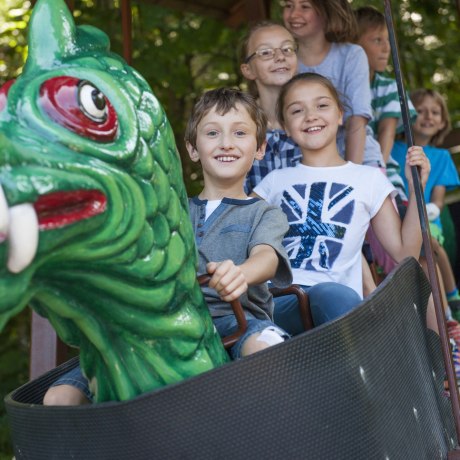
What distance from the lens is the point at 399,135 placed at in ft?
14.4

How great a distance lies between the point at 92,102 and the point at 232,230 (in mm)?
812

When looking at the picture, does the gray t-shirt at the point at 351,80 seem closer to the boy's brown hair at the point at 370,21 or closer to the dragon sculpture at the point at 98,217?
the boy's brown hair at the point at 370,21

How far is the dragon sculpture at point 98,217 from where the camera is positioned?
4.05ft

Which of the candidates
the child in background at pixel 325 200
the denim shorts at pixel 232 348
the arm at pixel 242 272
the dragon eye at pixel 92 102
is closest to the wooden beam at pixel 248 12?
the child in background at pixel 325 200

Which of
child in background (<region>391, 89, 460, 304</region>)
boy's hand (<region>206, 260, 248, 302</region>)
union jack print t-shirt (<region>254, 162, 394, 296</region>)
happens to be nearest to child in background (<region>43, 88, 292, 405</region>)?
boy's hand (<region>206, 260, 248, 302</region>)

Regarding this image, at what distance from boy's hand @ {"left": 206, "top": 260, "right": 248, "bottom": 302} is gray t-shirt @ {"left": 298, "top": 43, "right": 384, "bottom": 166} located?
1654mm

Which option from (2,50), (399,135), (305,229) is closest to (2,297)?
(305,229)

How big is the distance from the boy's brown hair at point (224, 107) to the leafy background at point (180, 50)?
2.63m

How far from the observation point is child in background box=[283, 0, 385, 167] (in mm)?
3211

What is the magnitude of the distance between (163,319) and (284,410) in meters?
0.26

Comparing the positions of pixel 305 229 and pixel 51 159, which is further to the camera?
pixel 305 229

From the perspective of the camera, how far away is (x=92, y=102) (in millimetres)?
1328

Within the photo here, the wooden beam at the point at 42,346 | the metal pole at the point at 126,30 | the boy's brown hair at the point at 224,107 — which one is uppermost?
the metal pole at the point at 126,30

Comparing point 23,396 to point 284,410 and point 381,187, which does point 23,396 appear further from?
point 381,187
